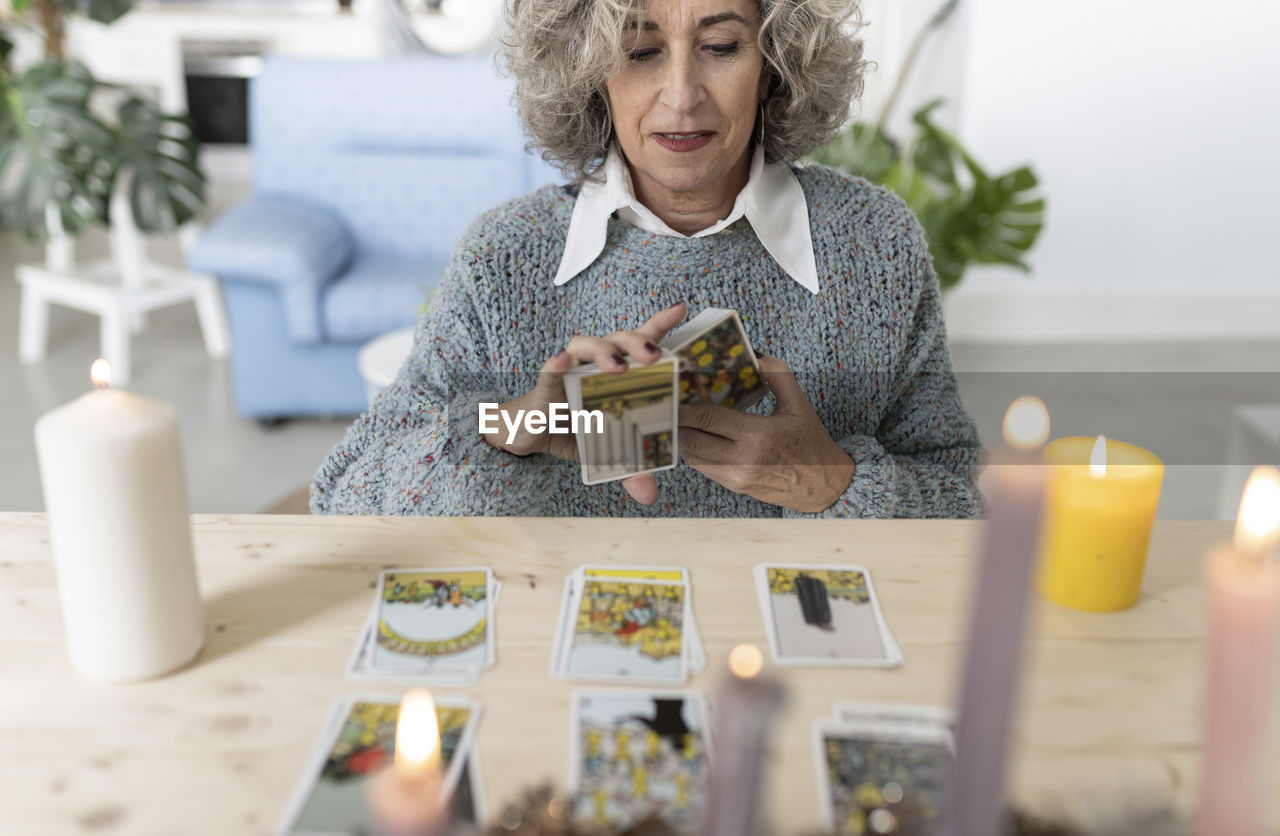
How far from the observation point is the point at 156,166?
3504 millimetres

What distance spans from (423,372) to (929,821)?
2.83ft

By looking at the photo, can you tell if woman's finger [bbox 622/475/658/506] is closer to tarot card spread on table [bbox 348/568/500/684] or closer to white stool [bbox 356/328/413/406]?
tarot card spread on table [bbox 348/568/500/684]

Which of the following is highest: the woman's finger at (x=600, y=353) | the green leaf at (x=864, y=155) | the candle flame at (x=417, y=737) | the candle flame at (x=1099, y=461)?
the candle flame at (x=417, y=737)

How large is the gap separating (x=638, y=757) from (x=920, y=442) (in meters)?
0.77

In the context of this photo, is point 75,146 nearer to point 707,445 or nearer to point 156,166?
point 156,166

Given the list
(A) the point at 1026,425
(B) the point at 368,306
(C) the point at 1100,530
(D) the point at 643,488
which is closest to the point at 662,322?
(D) the point at 643,488

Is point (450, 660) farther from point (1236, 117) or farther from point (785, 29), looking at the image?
point (1236, 117)

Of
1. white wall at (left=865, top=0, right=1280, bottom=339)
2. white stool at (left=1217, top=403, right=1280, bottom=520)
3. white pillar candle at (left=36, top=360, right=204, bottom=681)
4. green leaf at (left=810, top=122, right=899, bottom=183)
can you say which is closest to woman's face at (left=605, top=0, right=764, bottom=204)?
white pillar candle at (left=36, top=360, right=204, bottom=681)

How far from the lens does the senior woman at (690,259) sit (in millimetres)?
1203

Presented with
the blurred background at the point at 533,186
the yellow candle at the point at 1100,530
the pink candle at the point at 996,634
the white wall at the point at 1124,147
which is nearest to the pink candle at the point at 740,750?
the pink candle at the point at 996,634

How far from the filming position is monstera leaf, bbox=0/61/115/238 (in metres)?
3.26

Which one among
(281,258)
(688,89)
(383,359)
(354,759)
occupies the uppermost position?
(688,89)

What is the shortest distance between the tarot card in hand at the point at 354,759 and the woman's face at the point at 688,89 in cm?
78
